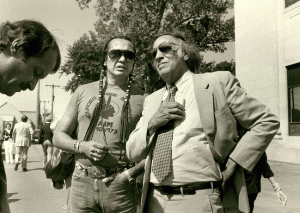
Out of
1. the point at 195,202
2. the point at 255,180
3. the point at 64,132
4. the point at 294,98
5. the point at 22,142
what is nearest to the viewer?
the point at 195,202

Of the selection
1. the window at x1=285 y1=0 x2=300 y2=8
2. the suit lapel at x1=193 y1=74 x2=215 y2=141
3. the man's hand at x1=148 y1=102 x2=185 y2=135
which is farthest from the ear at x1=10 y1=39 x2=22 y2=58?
the window at x1=285 y1=0 x2=300 y2=8

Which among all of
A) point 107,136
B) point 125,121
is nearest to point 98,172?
point 107,136

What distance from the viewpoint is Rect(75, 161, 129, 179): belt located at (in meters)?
2.70

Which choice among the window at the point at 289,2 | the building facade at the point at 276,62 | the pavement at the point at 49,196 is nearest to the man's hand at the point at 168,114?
the pavement at the point at 49,196

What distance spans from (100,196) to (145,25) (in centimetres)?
1845

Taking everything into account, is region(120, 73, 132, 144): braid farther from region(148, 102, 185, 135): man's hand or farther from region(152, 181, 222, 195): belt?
region(152, 181, 222, 195): belt

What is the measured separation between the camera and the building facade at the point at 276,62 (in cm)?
1456

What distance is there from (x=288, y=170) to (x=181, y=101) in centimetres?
1033

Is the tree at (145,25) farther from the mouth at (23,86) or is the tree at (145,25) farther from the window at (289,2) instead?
the mouth at (23,86)

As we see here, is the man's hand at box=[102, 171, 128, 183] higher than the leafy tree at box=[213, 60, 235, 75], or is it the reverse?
the leafy tree at box=[213, 60, 235, 75]

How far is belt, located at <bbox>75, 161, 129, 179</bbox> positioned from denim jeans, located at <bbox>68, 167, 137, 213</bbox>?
0.03 metres

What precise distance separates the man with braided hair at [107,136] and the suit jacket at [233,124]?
0.66m

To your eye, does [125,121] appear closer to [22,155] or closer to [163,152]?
[163,152]

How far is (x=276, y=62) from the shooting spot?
15.6 metres
